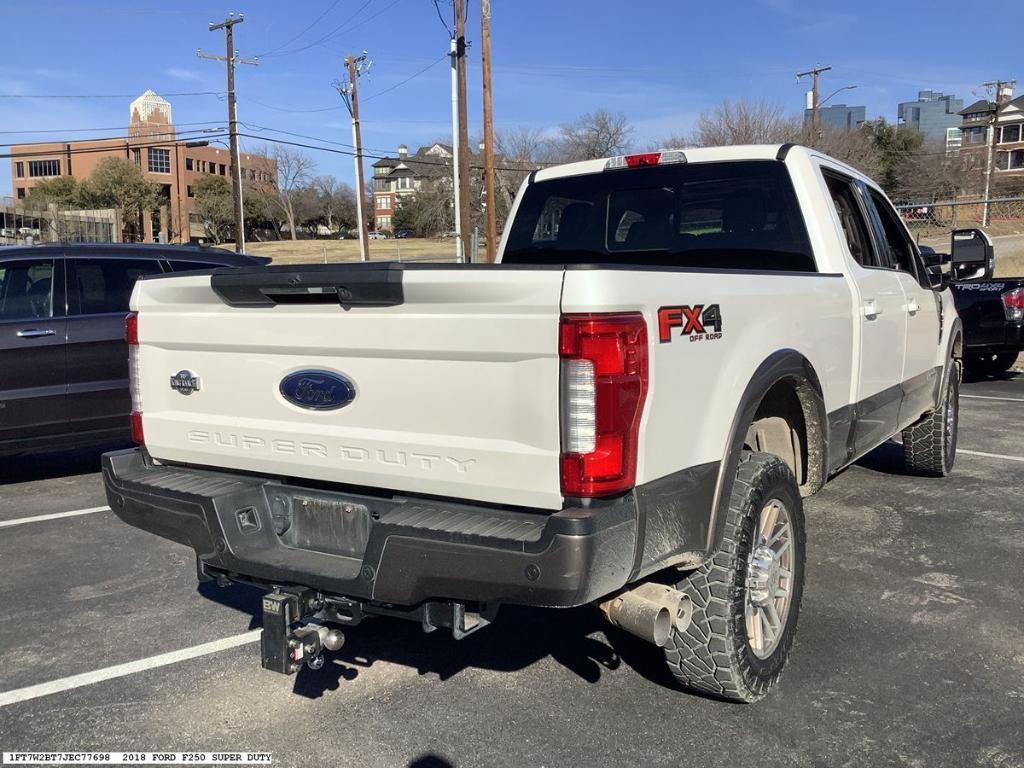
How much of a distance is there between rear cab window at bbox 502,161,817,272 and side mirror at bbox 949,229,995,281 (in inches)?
84.7

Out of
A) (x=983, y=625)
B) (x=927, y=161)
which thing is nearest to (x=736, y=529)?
(x=983, y=625)

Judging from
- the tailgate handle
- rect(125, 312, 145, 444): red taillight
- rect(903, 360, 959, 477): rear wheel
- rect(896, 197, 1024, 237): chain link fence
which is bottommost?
rect(903, 360, 959, 477): rear wheel

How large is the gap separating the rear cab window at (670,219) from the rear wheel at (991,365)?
969cm

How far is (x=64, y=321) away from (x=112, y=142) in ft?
302

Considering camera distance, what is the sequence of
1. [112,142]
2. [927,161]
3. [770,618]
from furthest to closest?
[112,142]
[927,161]
[770,618]

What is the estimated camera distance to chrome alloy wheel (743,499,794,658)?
330 centimetres

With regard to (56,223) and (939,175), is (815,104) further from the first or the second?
(56,223)

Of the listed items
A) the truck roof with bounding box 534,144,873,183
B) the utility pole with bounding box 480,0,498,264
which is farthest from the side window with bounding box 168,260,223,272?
the utility pole with bounding box 480,0,498,264

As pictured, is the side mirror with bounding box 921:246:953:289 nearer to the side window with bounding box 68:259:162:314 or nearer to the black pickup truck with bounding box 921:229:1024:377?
the black pickup truck with bounding box 921:229:1024:377

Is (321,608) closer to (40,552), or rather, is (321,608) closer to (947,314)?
(40,552)

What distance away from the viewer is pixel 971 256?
602 centimetres

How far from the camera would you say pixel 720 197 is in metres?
4.68

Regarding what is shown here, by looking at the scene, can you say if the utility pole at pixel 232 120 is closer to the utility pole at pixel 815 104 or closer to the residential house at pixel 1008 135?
the utility pole at pixel 815 104

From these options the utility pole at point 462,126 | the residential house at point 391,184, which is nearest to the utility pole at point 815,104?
the utility pole at point 462,126
